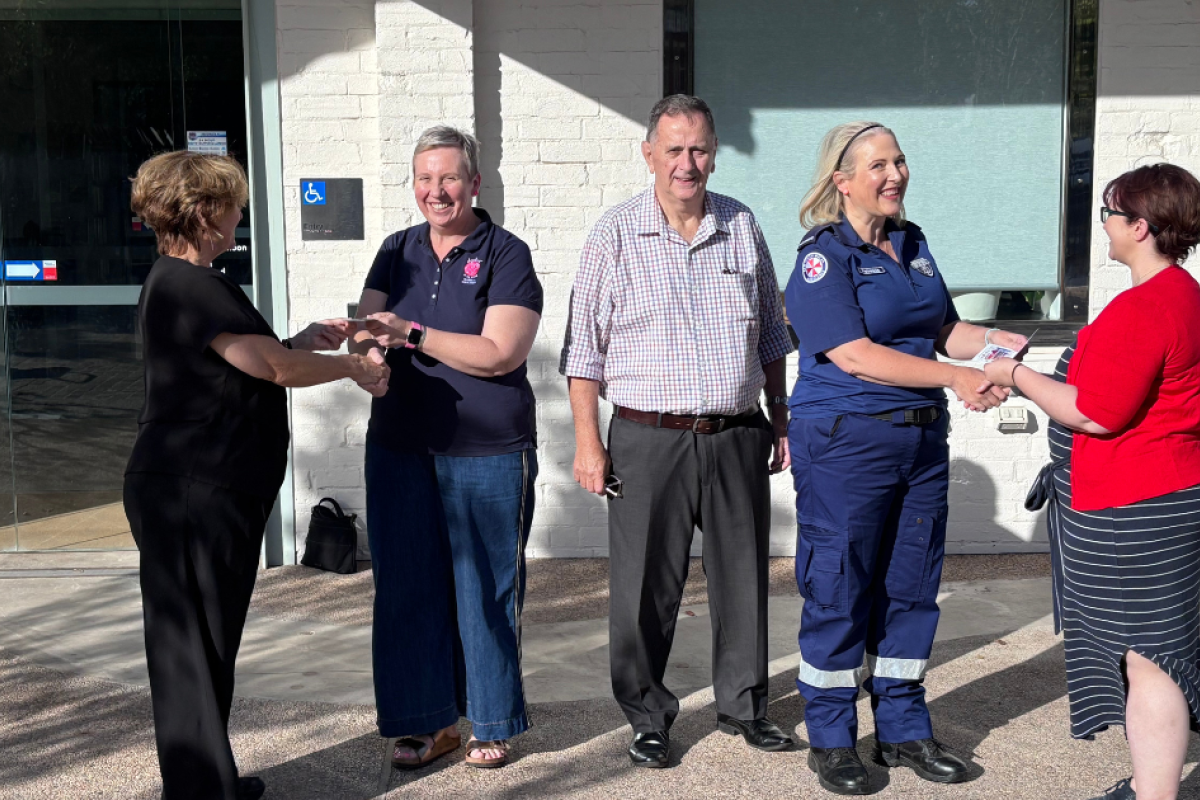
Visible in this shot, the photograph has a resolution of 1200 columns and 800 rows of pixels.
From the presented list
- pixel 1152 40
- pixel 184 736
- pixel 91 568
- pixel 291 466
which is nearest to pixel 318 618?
pixel 291 466

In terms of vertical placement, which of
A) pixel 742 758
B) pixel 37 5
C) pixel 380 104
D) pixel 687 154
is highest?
pixel 37 5

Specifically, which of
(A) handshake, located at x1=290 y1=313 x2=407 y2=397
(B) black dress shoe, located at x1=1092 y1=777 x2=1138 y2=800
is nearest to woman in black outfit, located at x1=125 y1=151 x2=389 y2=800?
(A) handshake, located at x1=290 y1=313 x2=407 y2=397

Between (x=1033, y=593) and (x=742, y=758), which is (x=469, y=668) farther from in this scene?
(x=1033, y=593)

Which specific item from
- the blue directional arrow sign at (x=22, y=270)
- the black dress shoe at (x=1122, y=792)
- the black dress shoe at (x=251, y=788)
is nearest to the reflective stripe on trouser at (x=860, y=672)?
the black dress shoe at (x=1122, y=792)

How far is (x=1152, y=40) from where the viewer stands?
6000 mm

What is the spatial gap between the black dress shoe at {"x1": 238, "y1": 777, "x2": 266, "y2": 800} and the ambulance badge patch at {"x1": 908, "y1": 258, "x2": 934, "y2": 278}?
7.94ft

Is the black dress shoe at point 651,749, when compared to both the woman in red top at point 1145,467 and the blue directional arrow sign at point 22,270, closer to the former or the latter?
the woman in red top at point 1145,467

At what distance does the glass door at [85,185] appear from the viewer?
6.01 meters

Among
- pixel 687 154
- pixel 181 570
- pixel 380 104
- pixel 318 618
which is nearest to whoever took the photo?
pixel 181 570

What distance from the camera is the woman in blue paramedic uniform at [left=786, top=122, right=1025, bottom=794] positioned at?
3.62 meters

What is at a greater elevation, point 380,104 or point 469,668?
point 380,104

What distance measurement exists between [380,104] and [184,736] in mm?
3362

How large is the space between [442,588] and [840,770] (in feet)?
4.23

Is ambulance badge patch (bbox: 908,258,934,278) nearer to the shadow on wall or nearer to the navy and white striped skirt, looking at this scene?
the navy and white striped skirt
